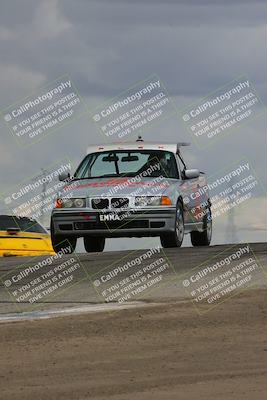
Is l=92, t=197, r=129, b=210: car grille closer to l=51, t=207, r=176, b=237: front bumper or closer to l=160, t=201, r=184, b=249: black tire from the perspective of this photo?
l=51, t=207, r=176, b=237: front bumper

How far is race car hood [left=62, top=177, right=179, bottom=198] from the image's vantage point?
21.2 metres

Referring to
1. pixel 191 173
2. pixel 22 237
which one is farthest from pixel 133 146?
pixel 22 237

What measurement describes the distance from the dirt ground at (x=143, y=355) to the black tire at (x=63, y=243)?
6751mm

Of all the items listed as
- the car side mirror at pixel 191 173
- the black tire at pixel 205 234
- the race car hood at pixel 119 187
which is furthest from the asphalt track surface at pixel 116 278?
the black tire at pixel 205 234

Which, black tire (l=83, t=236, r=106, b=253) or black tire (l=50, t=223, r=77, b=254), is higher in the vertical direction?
black tire (l=50, t=223, r=77, b=254)

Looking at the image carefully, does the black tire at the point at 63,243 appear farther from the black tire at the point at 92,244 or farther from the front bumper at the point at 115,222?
the black tire at the point at 92,244

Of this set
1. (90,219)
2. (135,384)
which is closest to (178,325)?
(135,384)

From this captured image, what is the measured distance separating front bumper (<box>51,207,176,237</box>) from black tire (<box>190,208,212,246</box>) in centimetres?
310

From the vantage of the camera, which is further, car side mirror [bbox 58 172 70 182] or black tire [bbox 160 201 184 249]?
car side mirror [bbox 58 172 70 182]

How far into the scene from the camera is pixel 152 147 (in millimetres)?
22906

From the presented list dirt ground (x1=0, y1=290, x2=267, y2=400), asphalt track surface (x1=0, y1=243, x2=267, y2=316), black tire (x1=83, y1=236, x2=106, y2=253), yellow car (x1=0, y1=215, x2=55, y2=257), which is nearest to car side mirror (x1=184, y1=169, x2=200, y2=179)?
asphalt track surface (x1=0, y1=243, x2=267, y2=316)

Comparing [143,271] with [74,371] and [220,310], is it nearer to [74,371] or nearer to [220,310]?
[220,310]

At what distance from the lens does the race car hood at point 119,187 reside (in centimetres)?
2123

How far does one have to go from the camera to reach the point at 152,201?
21234mm
